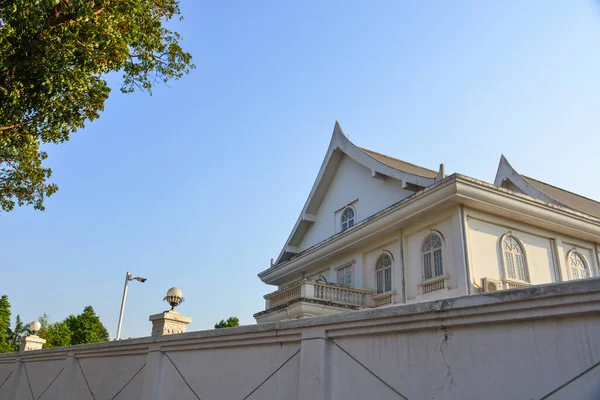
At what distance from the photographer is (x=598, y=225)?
13828 millimetres

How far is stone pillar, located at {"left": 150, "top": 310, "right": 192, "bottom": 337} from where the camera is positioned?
7.76m

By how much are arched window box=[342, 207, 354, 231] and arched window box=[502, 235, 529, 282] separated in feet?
19.2

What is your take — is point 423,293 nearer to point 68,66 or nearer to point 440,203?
point 440,203

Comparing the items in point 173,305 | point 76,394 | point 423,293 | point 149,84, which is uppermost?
point 149,84

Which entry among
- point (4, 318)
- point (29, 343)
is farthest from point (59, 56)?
point (4, 318)

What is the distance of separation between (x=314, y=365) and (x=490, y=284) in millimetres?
8825

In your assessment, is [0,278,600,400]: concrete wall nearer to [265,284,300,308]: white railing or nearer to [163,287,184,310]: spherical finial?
[163,287,184,310]: spherical finial

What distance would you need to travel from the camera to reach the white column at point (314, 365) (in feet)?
14.2

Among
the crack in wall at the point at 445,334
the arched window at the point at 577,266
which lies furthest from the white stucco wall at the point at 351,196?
the crack in wall at the point at 445,334

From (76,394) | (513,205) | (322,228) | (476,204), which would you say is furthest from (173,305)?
(322,228)

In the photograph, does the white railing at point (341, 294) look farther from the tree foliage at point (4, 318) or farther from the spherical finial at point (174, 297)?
the tree foliage at point (4, 318)

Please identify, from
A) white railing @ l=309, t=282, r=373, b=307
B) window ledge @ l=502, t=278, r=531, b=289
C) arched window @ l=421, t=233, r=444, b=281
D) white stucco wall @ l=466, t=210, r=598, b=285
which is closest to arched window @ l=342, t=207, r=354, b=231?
white railing @ l=309, t=282, r=373, b=307

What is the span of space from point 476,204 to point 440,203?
89 cm

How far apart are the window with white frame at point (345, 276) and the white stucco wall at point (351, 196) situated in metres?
1.77
